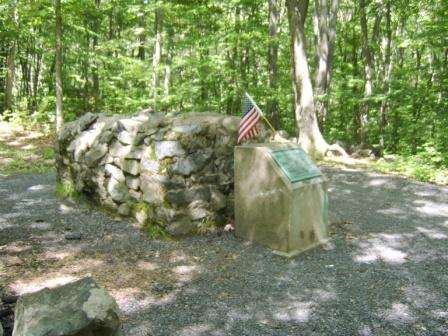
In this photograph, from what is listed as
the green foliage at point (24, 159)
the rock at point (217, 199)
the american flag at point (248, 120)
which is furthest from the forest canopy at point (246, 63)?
the rock at point (217, 199)

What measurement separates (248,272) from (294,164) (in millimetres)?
1649

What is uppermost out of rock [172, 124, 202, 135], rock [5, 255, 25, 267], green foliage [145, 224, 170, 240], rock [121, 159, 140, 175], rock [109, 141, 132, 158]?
rock [172, 124, 202, 135]

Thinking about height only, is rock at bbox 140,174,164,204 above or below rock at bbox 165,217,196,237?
above

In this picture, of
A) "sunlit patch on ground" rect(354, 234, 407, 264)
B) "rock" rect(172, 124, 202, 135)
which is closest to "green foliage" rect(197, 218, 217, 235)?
"rock" rect(172, 124, 202, 135)

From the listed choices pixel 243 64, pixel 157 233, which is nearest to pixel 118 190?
pixel 157 233

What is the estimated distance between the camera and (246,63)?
1967cm

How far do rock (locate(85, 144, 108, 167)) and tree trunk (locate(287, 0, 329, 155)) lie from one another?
6785 millimetres

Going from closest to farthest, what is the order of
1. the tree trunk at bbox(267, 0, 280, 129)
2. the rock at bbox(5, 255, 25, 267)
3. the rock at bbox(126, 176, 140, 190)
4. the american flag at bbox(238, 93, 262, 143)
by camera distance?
the rock at bbox(5, 255, 25, 267) < the american flag at bbox(238, 93, 262, 143) < the rock at bbox(126, 176, 140, 190) < the tree trunk at bbox(267, 0, 280, 129)

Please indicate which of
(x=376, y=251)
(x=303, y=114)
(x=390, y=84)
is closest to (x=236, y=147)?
(x=376, y=251)

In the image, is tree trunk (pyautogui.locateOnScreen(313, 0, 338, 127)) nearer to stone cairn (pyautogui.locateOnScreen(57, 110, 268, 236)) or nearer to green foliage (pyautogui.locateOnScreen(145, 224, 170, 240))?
stone cairn (pyautogui.locateOnScreen(57, 110, 268, 236))

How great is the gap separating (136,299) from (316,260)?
2305 millimetres

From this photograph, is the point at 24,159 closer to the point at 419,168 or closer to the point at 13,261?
the point at 13,261

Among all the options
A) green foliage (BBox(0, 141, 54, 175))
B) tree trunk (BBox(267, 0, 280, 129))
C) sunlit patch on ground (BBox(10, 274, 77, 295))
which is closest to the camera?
sunlit patch on ground (BBox(10, 274, 77, 295))

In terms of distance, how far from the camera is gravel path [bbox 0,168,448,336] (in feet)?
12.5
